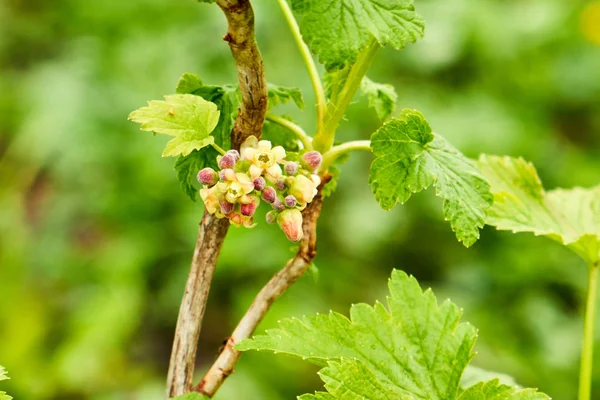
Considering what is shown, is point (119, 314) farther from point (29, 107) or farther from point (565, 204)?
point (565, 204)

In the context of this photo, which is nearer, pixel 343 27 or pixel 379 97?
pixel 343 27

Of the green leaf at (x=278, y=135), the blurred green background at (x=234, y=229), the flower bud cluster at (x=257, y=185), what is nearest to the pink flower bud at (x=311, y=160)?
the flower bud cluster at (x=257, y=185)

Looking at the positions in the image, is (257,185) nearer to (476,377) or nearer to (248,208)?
(248,208)

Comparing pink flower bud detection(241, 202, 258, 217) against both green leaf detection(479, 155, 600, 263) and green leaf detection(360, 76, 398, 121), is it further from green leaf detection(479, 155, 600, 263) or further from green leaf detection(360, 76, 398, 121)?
green leaf detection(479, 155, 600, 263)

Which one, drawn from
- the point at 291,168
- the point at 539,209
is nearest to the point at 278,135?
the point at 291,168

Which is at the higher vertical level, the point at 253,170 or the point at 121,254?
the point at 121,254

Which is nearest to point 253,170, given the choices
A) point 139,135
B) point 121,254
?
point 121,254
